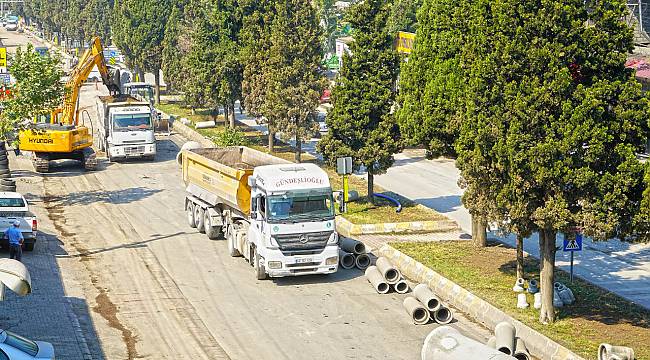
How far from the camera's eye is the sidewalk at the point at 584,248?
29.1 m

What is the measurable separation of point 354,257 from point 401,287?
302cm

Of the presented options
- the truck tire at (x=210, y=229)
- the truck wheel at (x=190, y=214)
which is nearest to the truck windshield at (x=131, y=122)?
the truck wheel at (x=190, y=214)

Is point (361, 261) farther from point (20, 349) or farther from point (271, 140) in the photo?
point (271, 140)

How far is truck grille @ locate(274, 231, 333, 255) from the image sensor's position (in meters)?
28.4

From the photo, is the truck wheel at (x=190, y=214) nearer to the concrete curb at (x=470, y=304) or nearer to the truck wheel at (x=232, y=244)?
the truck wheel at (x=232, y=244)

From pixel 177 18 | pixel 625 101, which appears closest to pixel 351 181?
pixel 625 101

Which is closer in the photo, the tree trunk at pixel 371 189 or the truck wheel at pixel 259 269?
the truck wheel at pixel 259 269

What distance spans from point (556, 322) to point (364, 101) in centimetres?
1556

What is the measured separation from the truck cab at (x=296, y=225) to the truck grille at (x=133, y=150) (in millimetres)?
24322

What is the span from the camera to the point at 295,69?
4884cm

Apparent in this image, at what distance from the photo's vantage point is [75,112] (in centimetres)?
5734

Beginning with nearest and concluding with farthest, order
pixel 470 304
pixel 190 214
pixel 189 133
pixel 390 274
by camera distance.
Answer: pixel 470 304 → pixel 390 274 → pixel 190 214 → pixel 189 133

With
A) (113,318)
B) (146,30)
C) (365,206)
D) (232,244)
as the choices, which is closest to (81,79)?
(146,30)

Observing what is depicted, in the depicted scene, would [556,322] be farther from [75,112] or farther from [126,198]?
[75,112]
